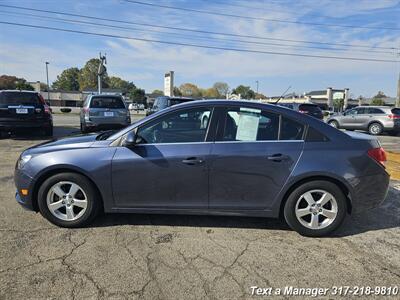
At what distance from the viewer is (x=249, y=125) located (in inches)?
155

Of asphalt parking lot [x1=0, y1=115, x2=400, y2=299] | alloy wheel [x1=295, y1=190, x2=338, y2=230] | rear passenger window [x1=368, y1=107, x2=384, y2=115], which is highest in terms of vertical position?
rear passenger window [x1=368, y1=107, x2=384, y2=115]

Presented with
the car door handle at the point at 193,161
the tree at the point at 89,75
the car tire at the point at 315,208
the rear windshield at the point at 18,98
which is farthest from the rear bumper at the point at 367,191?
the tree at the point at 89,75

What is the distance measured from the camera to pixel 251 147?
3814mm

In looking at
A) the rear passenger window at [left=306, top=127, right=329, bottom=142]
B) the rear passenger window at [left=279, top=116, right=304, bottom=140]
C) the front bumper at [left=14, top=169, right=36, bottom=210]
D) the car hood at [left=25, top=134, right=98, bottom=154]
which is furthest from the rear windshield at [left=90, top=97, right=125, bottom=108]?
the rear passenger window at [left=306, top=127, right=329, bottom=142]

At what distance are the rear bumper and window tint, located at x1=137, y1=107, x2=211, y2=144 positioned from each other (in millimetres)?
1860

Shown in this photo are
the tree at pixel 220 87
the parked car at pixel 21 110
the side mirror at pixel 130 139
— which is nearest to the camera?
the side mirror at pixel 130 139

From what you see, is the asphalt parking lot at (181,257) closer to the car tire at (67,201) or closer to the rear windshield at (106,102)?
the car tire at (67,201)

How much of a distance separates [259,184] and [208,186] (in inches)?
23.2

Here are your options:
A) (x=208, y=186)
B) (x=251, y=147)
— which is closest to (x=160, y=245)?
(x=208, y=186)

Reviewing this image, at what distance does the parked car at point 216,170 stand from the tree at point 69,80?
137m

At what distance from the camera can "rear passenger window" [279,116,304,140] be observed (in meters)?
3.89

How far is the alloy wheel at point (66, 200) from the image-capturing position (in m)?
3.93

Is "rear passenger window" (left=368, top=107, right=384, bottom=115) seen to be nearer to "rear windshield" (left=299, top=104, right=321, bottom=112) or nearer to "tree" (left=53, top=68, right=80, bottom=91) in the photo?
"rear windshield" (left=299, top=104, right=321, bottom=112)

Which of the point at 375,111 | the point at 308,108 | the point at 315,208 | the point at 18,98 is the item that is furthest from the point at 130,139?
the point at 375,111
